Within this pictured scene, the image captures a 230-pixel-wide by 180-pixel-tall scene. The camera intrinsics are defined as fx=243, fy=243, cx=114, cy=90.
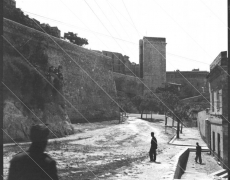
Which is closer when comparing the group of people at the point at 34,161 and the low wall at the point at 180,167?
the group of people at the point at 34,161

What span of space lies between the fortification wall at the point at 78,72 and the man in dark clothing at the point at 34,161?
14327 millimetres

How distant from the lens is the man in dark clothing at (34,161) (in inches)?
75.7

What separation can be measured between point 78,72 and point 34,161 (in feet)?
79.5

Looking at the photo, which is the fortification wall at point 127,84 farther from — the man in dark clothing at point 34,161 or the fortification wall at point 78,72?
the man in dark clothing at point 34,161

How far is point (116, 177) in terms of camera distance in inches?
238

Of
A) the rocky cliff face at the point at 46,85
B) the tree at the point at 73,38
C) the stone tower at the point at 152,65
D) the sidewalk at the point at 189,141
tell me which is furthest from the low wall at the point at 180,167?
the stone tower at the point at 152,65

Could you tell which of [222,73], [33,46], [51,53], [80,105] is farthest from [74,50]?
[222,73]

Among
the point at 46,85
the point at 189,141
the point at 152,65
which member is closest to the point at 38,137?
the point at 46,85

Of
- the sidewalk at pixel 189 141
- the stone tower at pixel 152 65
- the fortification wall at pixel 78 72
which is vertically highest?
the stone tower at pixel 152 65

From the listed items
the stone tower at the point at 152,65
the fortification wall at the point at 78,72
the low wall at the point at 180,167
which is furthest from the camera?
the stone tower at the point at 152,65

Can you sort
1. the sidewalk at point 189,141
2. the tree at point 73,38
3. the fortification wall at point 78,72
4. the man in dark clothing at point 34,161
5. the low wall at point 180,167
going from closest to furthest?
the man in dark clothing at point 34,161 < the low wall at point 180,167 < the sidewalk at point 189,141 < the fortification wall at point 78,72 < the tree at point 73,38

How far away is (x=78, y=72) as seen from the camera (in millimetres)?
25875

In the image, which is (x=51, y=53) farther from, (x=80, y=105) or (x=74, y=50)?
(x=80, y=105)

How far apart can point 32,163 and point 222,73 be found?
1039cm
